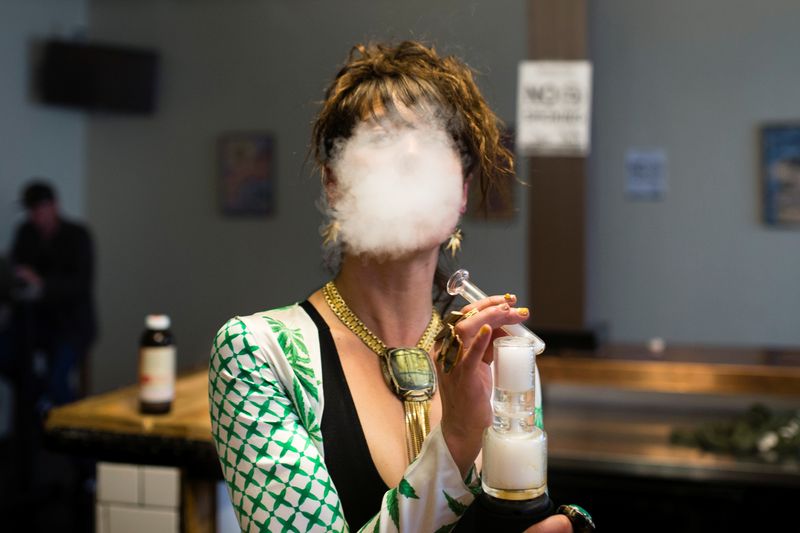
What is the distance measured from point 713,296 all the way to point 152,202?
12.4 ft

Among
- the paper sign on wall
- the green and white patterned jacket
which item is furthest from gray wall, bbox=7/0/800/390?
the green and white patterned jacket

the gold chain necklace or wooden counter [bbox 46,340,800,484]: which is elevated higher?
the gold chain necklace

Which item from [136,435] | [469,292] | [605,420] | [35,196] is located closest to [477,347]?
[469,292]

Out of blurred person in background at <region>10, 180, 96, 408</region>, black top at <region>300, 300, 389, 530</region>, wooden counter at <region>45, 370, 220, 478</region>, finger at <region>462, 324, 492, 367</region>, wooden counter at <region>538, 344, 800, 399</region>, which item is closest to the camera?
finger at <region>462, 324, 492, 367</region>

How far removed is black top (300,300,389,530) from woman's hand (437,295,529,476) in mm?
154

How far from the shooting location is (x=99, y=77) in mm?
5934

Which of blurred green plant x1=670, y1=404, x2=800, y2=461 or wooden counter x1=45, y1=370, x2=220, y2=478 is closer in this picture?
wooden counter x1=45, y1=370, x2=220, y2=478

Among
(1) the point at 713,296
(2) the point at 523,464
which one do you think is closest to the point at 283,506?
(2) the point at 523,464

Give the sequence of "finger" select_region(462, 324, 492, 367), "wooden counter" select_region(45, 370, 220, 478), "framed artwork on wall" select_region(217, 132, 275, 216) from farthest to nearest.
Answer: "framed artwork on wall" select_region(217, 132, 275, 216) → "wooden counter" select_region(45, 370, 220, 478) → "finger" select_region(462, 324, 492, 367)

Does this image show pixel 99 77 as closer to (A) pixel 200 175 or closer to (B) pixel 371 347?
(A) pixel 200 175

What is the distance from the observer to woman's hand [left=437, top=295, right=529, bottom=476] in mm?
815

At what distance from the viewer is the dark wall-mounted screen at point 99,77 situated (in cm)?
581

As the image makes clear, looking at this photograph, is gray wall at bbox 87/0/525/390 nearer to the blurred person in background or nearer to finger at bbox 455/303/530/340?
the blurred person in background

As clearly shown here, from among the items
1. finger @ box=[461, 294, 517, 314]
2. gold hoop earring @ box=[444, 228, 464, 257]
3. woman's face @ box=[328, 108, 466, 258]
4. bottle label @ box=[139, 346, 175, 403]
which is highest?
woman's face @ box=[328, 108, 466, 258]
